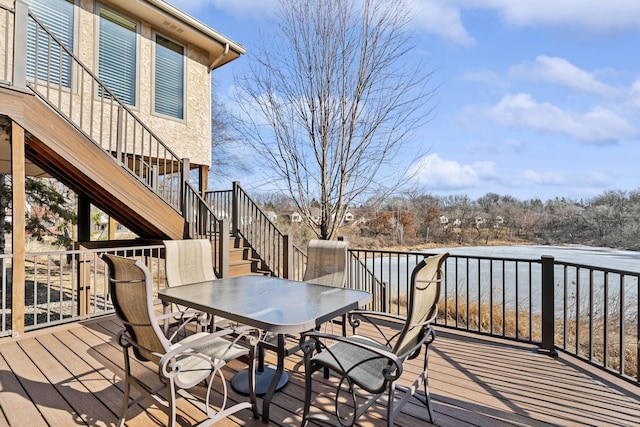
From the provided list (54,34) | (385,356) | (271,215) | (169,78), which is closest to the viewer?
(385,356)

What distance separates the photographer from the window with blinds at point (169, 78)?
7.08m

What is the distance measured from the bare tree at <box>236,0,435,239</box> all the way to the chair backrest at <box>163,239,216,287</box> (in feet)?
8.81

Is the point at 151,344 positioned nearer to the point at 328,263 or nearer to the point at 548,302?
the point at 328,263

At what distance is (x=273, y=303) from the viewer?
2355mm

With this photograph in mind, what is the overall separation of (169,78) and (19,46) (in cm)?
363

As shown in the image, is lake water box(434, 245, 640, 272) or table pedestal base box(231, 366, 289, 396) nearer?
table pedestal base box(231, 366, 289, 396)

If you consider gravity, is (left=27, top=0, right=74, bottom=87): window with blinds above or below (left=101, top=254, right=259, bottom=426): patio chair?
above

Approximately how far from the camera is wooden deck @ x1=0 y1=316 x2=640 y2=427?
2.15m

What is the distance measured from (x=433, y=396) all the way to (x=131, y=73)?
25.2ft

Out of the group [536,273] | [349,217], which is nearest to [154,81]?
[349,217]

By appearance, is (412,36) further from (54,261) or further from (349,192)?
(54,261)

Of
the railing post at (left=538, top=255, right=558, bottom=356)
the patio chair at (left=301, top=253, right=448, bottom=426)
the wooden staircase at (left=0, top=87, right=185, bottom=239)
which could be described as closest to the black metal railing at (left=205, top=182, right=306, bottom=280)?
the wooden staircase at (left=0, top=87, right=185, bottom=239)

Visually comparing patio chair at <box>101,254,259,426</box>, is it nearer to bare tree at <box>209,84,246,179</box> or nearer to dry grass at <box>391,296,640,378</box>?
dry grass at <box>391,296,640,378</box>

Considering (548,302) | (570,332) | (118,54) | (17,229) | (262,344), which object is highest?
(118,54)
